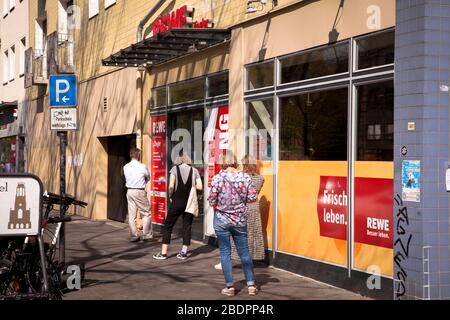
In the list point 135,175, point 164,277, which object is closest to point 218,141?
point 135,175

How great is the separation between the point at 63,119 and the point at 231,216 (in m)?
2.99

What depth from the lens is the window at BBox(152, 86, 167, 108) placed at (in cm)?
1416

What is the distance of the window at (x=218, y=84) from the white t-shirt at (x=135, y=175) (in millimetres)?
1889

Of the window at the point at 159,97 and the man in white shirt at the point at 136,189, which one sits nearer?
the man in white shirt at the point at 136,189

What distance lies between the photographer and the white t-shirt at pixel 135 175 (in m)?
12.4

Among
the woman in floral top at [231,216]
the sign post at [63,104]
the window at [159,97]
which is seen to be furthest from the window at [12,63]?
the woman in floral top at [231,216]

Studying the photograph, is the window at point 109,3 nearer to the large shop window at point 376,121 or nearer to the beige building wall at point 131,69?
the beige building wall at point 131,69

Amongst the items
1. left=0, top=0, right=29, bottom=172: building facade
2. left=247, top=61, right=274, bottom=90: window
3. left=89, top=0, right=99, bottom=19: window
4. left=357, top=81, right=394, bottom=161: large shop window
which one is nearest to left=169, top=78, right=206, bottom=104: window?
left=247, top=61, right=274, bottom=90: window

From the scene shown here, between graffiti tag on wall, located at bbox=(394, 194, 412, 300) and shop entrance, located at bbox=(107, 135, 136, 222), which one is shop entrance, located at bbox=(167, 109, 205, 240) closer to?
shop entrance, located at bbox=(107, 135, 136, 222)

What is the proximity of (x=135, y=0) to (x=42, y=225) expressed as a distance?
9266 millimetres

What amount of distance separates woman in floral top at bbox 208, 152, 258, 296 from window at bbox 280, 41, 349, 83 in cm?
198

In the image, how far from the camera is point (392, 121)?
7.41 m

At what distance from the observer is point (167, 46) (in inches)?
491

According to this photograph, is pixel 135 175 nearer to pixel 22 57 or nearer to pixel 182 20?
pixel 182 20
